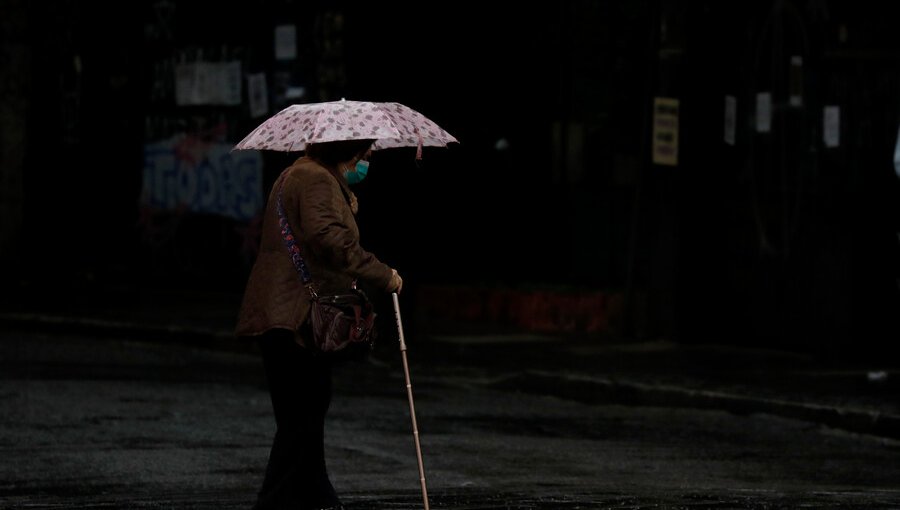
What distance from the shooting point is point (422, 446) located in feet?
35.4

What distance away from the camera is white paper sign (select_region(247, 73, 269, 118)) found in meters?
20.5

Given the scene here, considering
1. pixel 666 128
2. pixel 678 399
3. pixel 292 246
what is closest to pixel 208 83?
pixel 666 128

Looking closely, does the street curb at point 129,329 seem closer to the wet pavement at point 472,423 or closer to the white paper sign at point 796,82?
the wet pavement at point 472,423

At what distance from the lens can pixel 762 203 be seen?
16.2 metres

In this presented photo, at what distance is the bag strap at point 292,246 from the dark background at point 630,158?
840 cm

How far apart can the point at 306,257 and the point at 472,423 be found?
4682 millimetres

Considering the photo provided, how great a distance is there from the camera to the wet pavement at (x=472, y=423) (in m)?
9.08

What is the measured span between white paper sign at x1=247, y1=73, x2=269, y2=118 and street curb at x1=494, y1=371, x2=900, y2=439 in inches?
271

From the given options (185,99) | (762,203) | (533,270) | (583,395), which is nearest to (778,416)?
(583,395)

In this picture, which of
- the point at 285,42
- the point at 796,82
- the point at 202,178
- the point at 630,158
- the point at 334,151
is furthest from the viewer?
the point at 202,178

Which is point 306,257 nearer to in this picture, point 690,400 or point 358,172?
point 358,172

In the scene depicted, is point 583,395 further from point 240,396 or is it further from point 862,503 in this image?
point 862,503

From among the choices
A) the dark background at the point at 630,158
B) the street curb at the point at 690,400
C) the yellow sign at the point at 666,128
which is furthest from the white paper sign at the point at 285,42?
the street curb at the point at 690,400

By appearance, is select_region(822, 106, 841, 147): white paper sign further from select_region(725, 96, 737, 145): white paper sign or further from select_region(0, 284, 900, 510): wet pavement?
select_region(0, 284, 900, 510): wet pavement
